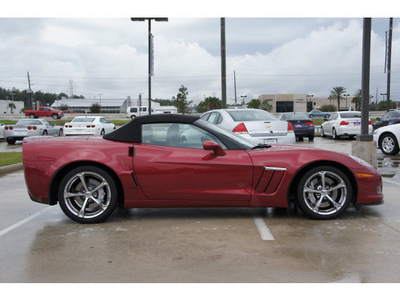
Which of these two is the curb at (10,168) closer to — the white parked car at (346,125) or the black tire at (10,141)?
the black tire at (10,141)

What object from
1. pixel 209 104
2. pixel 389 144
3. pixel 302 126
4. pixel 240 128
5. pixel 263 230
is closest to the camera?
pixel 263 230

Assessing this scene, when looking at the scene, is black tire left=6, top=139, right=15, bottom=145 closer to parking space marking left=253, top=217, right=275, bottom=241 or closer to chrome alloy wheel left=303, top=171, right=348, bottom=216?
parking space marking left=253, top=217, right=275, bottom=241

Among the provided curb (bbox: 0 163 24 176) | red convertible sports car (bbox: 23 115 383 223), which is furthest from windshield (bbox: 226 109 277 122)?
curb (bbox: 0 163 24 176)

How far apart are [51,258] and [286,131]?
22.8 feet

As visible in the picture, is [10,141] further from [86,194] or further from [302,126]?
[86,194]

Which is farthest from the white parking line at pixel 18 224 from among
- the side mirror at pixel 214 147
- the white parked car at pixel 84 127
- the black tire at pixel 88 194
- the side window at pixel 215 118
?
the white parked car at pixel 84 127

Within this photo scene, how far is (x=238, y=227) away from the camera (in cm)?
482

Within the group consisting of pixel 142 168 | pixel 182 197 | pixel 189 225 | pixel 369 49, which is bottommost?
pixel 189 225

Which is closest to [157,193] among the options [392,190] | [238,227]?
[238,227]

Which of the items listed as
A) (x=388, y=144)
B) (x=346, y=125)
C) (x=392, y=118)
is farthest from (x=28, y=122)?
(x=392, y=118)

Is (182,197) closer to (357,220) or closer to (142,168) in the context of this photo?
(142,168)

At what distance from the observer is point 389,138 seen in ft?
41.8

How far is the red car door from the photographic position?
4918 mm

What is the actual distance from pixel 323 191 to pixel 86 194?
9.50 feet
